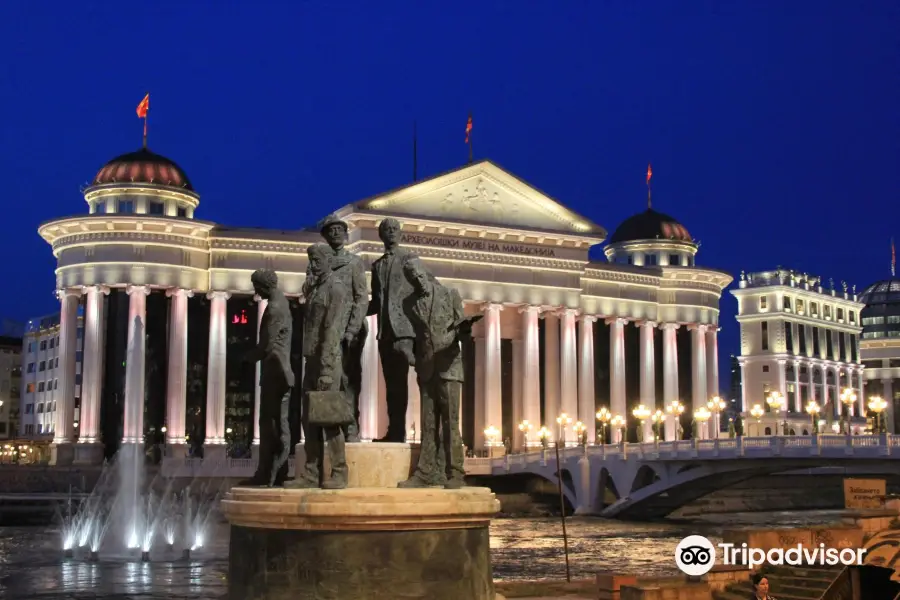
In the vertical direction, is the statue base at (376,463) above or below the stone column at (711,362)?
below

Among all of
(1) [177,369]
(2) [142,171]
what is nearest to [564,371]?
(1) [177,369]

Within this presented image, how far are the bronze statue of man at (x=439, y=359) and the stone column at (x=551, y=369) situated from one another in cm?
7334

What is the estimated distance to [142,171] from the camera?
8444cm

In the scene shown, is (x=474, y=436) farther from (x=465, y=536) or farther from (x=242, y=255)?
(x=465, y=536)

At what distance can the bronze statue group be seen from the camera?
15.8 metres

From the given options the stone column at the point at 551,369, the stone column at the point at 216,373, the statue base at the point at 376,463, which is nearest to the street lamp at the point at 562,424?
the stone column at the point at 551,369

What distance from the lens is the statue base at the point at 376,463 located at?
1620 cm

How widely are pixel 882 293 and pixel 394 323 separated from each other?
150m

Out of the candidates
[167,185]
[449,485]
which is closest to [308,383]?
[449,485]

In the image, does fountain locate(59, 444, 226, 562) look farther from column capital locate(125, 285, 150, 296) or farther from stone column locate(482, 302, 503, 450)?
stone column locate(482, 302, 503, 450)

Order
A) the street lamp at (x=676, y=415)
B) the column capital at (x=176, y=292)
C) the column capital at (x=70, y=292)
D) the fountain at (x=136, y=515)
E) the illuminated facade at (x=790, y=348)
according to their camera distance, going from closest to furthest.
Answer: the fountain at (x=136, y=515), the column capital at (x=70, y=292), the column capital at (x=176, y=292), the street lamp at (x=676, y=415), the illuminated facade at (x=790, y=348)

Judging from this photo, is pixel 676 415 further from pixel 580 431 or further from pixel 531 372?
pixel 531 372

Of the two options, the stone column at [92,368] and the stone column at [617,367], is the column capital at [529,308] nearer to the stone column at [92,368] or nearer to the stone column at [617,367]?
the stone column at [617,367]

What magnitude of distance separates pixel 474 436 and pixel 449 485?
74.1 meters
